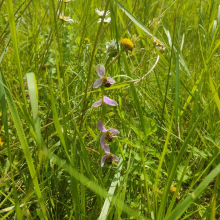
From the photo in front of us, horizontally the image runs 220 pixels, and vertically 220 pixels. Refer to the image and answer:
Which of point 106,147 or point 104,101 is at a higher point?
point 104,101

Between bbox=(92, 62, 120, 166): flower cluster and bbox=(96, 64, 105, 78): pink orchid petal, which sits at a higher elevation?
bbox=(96, 64, 105, 78): pink orchid petal

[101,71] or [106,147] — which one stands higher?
[101,71]

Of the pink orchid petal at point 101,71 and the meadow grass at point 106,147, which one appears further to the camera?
the pink orchid petal at point 101,71

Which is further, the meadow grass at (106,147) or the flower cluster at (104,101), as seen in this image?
the flower cluster at (104,101)

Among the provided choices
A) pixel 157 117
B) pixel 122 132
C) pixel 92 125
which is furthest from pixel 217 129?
pixel 92 125

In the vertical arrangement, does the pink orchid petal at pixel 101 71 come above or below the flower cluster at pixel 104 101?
above

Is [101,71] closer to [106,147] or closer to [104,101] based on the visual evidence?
[104,101]

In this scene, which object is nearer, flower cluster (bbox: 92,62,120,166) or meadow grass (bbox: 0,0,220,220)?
meadow grass (bbox: 0,0,220,220)

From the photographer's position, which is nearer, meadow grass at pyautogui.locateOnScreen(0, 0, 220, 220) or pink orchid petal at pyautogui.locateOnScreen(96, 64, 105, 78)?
meadow grass at pyautogui.locateOnScreen(0, 0, 220, 220)

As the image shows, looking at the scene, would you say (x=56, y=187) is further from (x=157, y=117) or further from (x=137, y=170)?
(x=157, y=117)

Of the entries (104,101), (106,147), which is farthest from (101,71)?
(106,147)

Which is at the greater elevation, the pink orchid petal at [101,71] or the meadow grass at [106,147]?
the pink orchid petal at [101,71]
